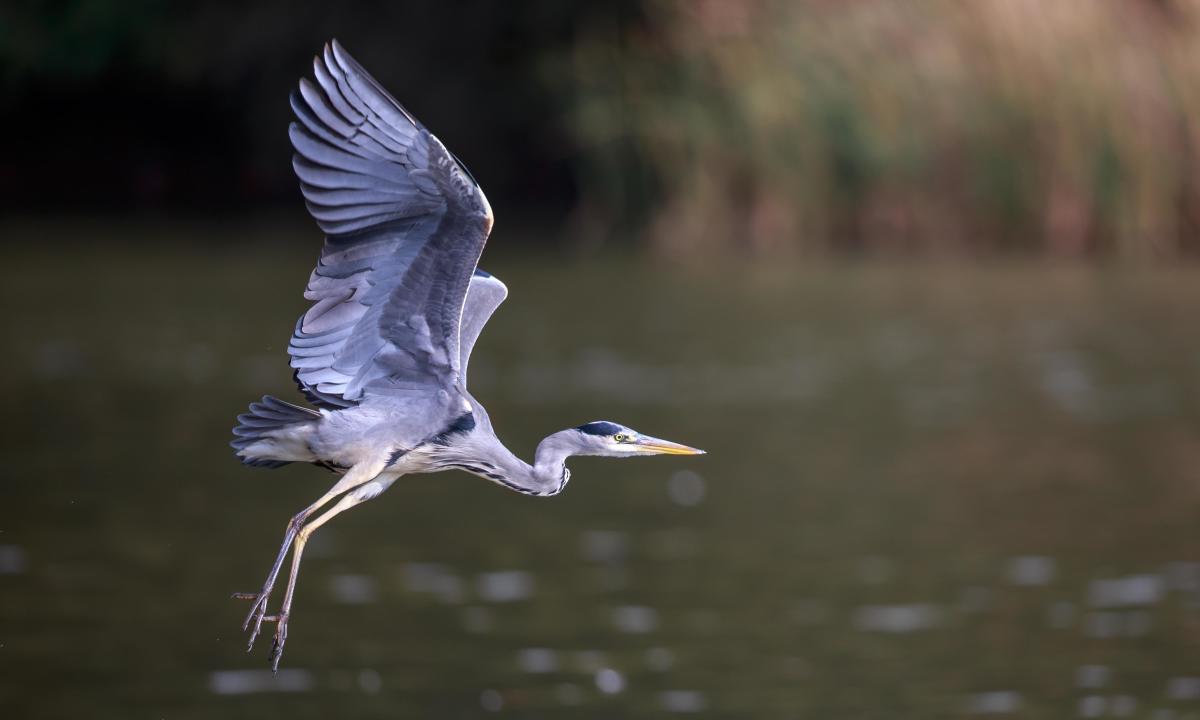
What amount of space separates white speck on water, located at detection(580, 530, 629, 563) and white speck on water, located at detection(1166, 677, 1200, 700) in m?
3.70

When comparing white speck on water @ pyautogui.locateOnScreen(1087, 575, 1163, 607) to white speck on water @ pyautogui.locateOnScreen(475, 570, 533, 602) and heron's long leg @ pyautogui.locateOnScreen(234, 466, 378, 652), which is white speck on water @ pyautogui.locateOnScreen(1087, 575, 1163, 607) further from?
heron's long leg @ pyautogui.locateOnScreen(234, 466, 378, 652)

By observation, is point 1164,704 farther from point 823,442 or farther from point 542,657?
point 823,442

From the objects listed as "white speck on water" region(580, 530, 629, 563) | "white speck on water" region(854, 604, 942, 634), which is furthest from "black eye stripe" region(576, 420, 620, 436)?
"white speck on water" region(580, 530, 629, 563)

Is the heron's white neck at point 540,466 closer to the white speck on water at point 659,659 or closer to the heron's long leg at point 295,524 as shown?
the heron's long leg at point 295,524

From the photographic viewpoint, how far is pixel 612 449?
6.84 m

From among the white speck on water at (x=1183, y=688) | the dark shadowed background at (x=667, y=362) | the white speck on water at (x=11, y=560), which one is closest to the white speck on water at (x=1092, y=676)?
the dark shadowed background at (x=667, y=362)

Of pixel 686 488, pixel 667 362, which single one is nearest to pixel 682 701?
pixel 686 488

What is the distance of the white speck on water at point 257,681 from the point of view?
10.4 m

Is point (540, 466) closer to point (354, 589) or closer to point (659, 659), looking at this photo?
point (659, 659)

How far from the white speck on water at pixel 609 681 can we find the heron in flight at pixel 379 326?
3622mm

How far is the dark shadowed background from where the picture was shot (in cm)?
1104

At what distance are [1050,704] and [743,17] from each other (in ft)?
56.9

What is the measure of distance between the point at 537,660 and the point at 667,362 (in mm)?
8772

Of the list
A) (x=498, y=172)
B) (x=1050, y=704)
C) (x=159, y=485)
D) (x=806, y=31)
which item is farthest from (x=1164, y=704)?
(x=498, y=172)
